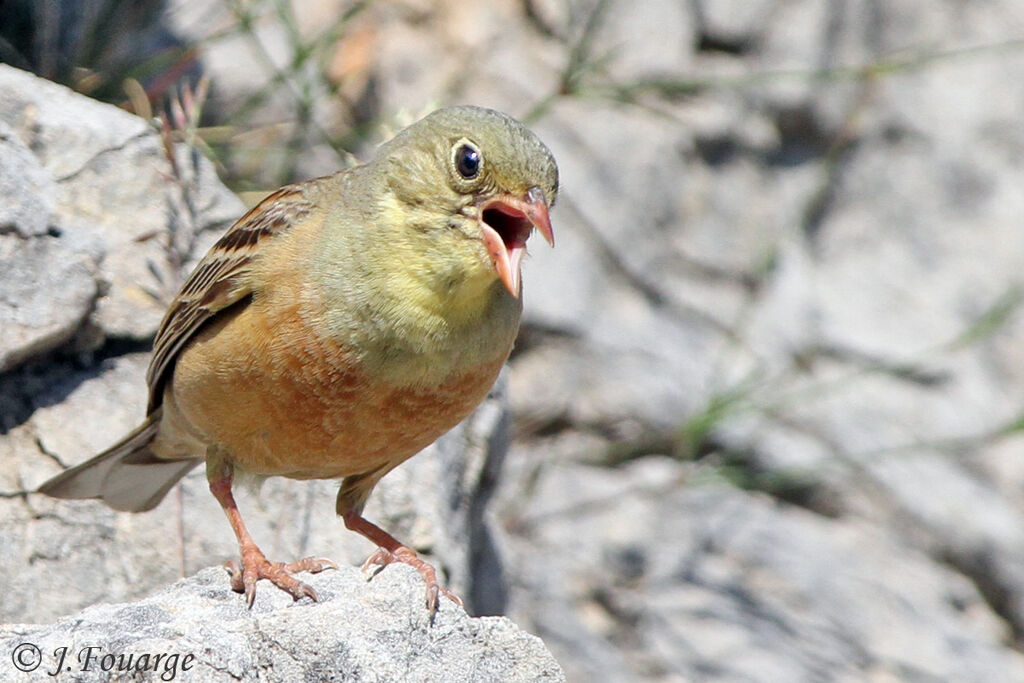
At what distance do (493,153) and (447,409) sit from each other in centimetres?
84

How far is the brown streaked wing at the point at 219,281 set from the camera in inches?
176

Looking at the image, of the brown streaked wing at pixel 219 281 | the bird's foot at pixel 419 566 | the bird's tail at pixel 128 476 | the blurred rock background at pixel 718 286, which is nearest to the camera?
the bird's foot at pixel 419 566

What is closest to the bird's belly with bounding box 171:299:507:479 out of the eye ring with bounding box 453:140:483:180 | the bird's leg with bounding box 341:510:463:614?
the bird's leg with bounding box 341:510:463:614

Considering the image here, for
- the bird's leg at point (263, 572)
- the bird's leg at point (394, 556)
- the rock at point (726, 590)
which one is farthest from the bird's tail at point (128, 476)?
the rock at point (726, 590)

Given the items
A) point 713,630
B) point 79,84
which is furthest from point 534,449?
point 79,84

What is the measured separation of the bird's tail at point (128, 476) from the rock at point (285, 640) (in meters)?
1.05

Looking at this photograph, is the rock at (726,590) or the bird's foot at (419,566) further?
the rock at (726,590)

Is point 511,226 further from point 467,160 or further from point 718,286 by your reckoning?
point 718,286

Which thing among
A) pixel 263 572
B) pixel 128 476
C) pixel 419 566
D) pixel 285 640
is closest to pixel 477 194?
pixel 419 566

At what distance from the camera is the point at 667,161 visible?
843 centimetres

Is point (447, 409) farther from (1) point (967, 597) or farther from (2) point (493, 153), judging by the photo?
(1) point (967, 597)

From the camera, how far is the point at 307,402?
410cm

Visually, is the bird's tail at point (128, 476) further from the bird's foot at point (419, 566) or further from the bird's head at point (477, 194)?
the bird's head at point (477, 194)

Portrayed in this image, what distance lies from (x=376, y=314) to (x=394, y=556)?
0.84 meters
